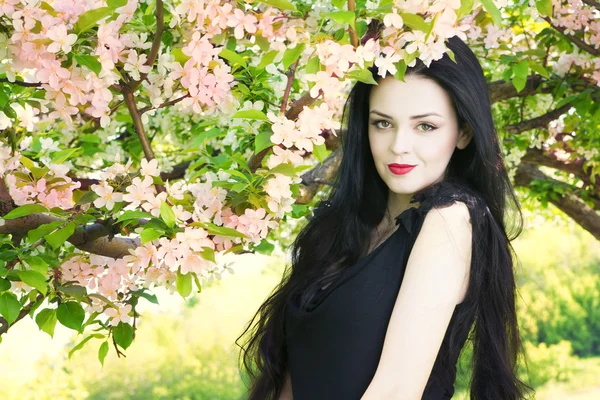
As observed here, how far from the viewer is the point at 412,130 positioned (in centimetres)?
194

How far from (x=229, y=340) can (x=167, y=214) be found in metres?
9.60

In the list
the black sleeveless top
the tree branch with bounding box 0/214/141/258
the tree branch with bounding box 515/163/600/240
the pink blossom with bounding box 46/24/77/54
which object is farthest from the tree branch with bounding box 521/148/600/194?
the pink blossom with bounding box 46/24/77/54

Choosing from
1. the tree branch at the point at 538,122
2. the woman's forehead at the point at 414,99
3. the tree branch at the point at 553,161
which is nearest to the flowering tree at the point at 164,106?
the woman's forehead at the point at 414,99

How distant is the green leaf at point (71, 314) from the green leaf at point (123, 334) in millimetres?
196

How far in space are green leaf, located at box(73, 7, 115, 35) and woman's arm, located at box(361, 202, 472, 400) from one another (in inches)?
32.5

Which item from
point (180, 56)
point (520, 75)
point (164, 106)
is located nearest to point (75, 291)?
point (164, 106)

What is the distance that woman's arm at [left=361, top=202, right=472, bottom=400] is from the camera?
1773 millimetres

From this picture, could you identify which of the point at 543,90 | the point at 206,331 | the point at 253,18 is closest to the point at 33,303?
the point at 253,18

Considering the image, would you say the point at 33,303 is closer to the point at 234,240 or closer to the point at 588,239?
the point at 234,240

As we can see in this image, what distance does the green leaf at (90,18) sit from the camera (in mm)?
1415

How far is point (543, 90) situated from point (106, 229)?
239cm

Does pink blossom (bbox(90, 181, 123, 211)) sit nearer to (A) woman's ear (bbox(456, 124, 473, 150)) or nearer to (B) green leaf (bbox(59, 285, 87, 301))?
(B) green leaf (bbox(59, 285, 87, 301))

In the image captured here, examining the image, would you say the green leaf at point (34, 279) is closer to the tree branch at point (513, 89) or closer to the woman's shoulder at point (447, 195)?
the woman's shoulder at point (447, 195)

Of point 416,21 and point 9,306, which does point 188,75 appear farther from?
point 9,306
